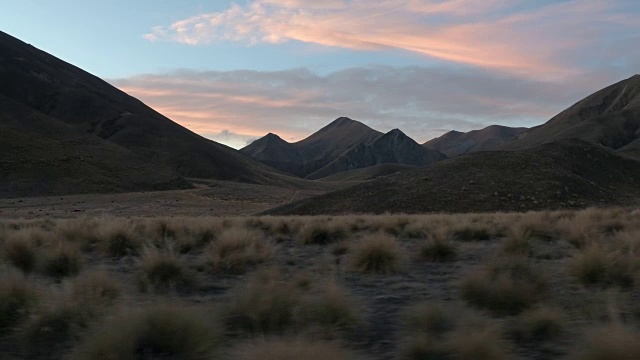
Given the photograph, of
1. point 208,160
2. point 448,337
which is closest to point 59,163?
point 208,160

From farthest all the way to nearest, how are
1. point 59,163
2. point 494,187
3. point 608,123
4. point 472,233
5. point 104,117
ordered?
point 608,123, point 104,117, point 59,163, point 494,187, point 472,233

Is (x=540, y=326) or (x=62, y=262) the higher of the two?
(x=62, y=262)

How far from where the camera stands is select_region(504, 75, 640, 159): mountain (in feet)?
453

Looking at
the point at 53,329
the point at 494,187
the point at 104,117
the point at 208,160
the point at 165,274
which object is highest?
the point at 104,117

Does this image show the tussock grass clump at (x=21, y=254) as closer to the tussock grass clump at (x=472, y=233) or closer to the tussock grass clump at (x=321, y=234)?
the tussock grass clump at (x=321, y=234)

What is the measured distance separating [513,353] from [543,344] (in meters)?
0.54

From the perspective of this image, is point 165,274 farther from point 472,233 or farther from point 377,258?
point 472,233

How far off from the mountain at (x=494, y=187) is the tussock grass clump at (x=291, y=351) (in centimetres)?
3218

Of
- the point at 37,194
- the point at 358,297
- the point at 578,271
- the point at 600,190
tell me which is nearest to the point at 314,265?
the point at 358,297

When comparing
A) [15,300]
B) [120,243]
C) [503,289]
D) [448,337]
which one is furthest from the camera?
[120,243]

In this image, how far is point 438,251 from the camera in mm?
11688

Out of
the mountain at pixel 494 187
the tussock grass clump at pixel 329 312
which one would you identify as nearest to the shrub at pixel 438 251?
the tussock grass clump at pixel 329 312

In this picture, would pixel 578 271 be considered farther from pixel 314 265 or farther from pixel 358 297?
pixel 314 265

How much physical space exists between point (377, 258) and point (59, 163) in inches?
3279
